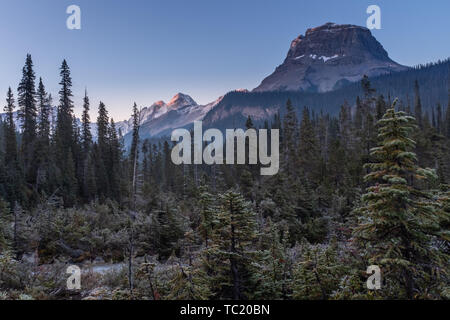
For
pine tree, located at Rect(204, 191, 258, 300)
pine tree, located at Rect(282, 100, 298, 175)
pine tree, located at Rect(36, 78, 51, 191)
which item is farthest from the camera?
pine tree, located at Rect(282, 100, 298, 175)

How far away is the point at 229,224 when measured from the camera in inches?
320

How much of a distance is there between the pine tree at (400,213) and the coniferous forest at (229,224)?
35 millimetres

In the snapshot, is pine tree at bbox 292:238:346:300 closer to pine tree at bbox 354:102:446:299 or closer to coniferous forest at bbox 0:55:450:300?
coniferous forest at bbox 0:55:450:300

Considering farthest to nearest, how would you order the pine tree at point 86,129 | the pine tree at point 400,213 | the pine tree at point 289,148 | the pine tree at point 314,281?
the pine tree at point 86,129, the pine tree at point 289,148, the pine tree at point 314,281, the pine tree at point 400,213

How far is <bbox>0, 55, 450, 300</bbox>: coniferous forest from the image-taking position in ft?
19.8

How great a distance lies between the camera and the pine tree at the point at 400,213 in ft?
18.7

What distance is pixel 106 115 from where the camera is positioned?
50.7 metres

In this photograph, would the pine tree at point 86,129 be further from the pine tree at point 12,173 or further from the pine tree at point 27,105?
the pine tree at point 12,173

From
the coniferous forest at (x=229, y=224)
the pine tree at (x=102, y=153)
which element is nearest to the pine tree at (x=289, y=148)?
the coniferous forest at (x=229, y=224)

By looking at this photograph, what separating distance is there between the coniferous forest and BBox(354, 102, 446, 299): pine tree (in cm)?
4

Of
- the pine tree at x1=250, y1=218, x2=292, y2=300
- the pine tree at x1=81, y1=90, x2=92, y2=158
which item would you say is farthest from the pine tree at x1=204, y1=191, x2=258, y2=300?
the pine tree at x1=81, y1=90, x2=92, y2=158

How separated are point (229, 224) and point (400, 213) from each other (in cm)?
457
